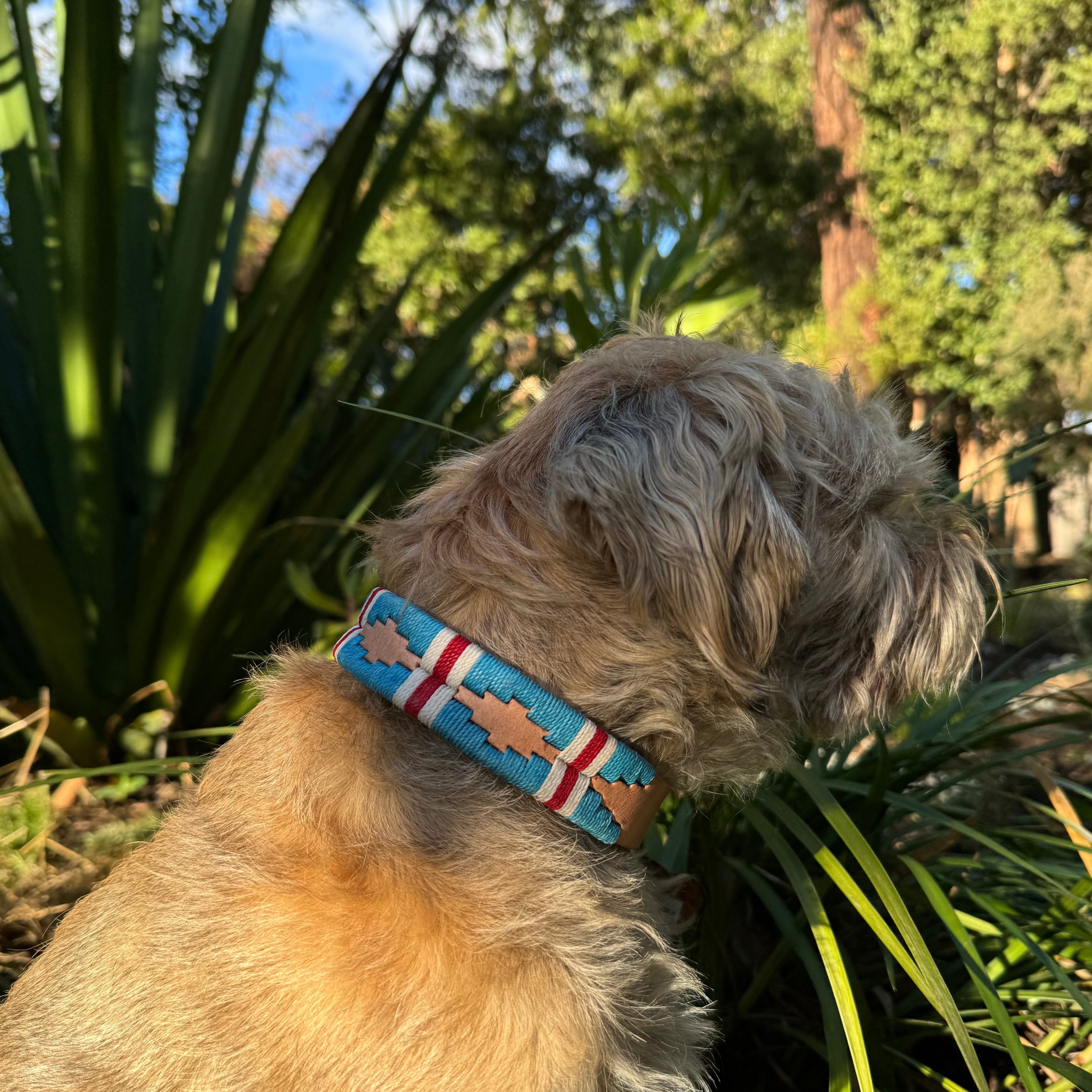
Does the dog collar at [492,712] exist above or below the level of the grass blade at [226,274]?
below

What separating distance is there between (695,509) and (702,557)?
0.08m

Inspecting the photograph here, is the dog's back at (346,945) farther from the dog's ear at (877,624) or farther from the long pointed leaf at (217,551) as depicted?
the long pointed leaf at (217,551)

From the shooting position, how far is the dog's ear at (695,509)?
1.32 m

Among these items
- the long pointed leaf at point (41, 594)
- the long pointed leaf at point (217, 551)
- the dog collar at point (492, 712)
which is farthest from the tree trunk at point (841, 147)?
the dog collar at point (492, 712)

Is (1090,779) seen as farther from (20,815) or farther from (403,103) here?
(403,103)

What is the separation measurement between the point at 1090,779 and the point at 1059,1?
11.7 meters

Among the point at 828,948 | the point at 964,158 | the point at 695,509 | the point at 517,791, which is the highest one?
the point at 964,158

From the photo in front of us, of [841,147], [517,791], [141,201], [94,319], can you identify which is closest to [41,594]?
[94,319]

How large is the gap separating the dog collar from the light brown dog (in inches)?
2.7

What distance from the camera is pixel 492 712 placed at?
1236 millimetres

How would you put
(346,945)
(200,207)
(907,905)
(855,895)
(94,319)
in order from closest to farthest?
1. (346,945)
2. (855,895)
3. (907,905)
4. (94,319)
5. (200,207)

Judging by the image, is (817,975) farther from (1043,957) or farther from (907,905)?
(907,905)

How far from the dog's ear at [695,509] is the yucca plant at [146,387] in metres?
1.36

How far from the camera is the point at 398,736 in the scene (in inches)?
52.4
